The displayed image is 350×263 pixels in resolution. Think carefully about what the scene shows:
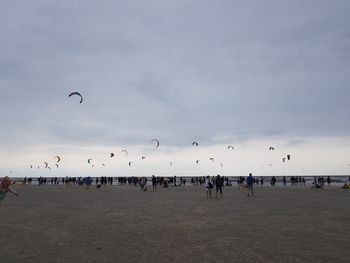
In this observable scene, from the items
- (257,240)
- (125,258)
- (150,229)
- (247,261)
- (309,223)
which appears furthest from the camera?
(309,223)

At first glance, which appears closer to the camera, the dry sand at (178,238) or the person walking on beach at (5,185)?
the dry sand at (178,238)

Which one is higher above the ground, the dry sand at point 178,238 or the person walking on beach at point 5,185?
the person walking on beach at point 5,185

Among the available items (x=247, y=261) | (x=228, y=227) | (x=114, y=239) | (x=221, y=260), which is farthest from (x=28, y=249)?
(x=228, y=227)

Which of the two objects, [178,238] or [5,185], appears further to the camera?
[5,185]

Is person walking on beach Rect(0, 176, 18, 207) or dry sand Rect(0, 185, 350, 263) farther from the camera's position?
person walking on beach Rect(0, 176, 18, 207)

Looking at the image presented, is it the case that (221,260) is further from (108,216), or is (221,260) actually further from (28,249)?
(108,216)

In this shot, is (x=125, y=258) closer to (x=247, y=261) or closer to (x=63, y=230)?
(x=247, y=261)

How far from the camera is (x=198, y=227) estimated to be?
1391 centimetres

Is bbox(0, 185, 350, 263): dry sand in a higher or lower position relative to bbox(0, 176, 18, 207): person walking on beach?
lower

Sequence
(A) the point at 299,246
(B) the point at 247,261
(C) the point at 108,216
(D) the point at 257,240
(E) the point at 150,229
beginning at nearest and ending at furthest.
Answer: (B) the point at 247,261
(A) the point at 299,246
(D) the point at 257,240
(E) the point at 150,229
(C) the point at 108,216

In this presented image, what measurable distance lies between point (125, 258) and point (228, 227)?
18.8 feet

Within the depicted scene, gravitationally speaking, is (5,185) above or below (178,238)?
above

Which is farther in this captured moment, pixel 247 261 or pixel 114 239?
pixel 114 239

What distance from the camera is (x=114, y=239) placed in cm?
1174
